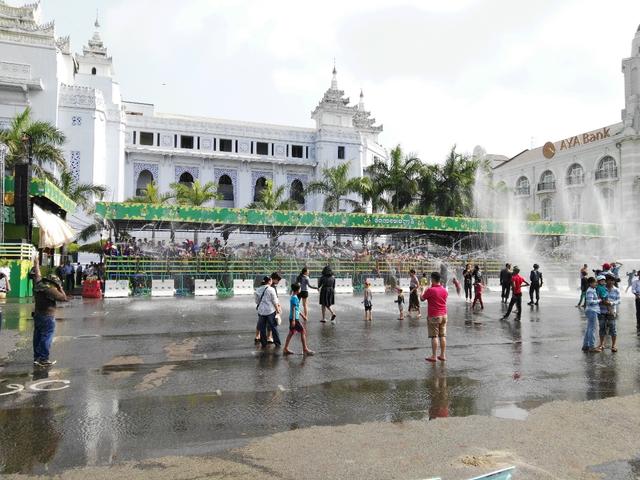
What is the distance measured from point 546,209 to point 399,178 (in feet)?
77.9

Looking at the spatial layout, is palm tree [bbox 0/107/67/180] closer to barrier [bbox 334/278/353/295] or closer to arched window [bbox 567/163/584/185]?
barrier [bbox 334/278/353/295]

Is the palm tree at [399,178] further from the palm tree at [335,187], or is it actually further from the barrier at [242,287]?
the barrier at [242,287]

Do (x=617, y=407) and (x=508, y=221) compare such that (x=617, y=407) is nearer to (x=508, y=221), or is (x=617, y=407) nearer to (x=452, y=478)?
(x=452, y=478)

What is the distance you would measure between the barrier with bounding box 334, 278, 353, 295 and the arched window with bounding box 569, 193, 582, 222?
34.3 metres

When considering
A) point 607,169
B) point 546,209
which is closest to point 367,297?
point 607,169

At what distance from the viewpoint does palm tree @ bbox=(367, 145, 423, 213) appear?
38.6m

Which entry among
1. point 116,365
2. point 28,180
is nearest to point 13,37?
point 28,180

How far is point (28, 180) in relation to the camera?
21.8m

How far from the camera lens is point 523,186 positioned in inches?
2248

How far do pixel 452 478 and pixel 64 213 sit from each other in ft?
104

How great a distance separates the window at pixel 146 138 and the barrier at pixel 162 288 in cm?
3553

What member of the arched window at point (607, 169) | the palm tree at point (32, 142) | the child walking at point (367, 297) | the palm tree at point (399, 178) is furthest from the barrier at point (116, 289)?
the arched window at point (607, 169)

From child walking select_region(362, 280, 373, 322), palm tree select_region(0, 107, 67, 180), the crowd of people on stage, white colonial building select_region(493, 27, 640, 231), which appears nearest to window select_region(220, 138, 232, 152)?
the crowd of people on stage

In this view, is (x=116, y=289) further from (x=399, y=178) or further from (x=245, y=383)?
(x=399, y=178)
